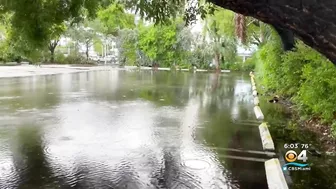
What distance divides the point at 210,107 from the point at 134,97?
3192mm

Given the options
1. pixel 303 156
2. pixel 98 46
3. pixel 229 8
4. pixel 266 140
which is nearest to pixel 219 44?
pixel 266 140

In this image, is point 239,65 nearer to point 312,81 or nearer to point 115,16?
point 115,16

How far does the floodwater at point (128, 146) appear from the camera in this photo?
4551 millimetres

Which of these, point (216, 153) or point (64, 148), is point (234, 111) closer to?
point (216, 153)

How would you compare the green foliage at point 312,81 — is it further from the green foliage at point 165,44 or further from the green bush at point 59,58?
the green bush at point 59,58

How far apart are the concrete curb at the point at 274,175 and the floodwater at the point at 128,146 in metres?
0.10

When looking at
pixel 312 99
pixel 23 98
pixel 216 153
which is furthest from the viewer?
pixel 23 98

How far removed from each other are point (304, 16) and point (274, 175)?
2900 mm

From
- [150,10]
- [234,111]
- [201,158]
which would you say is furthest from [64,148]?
[234,111]

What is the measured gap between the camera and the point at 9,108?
32.0ft

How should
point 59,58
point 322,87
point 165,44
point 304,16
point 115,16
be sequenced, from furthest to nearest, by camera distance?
point 59,58, point 165,44, point 115,16, point 322,87, point 304,16
